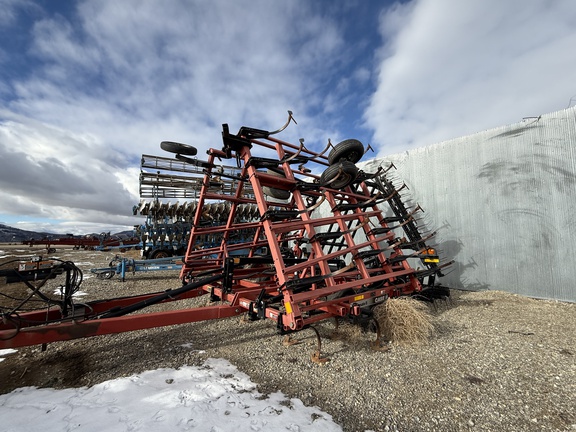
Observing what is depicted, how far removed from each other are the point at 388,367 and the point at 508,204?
633 cm

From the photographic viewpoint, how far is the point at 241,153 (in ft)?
14.7

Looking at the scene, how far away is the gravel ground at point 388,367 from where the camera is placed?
262cm

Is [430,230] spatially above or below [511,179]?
below

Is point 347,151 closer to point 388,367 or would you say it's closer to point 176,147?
point 176,147

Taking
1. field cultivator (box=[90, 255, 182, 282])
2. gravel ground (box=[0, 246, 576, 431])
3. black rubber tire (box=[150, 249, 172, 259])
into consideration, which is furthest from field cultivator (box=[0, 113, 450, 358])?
black rubber tire (box=[150, 249, 172, 259])

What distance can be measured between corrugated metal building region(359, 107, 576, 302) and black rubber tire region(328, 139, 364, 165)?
4.53 metres

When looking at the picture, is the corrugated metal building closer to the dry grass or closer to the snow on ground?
the dry grass

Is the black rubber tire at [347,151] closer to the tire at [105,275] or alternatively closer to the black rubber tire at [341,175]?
the black rubber tire at [341,175]

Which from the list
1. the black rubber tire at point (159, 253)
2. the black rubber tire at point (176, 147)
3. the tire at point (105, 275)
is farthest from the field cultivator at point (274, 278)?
the black rubber tire at point (159, 253)

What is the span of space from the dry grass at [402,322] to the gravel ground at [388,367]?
0.56 feet

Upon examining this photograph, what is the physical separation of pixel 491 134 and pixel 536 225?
2649 mm

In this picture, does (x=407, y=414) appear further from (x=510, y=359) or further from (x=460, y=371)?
(x=510, y=359)

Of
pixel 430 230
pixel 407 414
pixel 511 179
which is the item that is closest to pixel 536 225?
pixel 511 179

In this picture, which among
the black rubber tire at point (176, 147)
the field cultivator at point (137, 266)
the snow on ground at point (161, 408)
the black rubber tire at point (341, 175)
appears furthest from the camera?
the field cultivator at point (137, 266)
